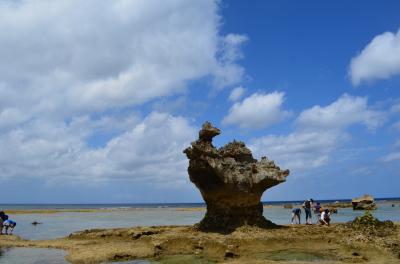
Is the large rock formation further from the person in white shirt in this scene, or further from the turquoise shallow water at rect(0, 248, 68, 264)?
the turquoise shallow water at rect(0, 248, 68, 264)

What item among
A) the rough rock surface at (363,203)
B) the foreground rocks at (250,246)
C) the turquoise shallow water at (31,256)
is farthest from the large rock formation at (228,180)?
the rough rock surface at (363,203)

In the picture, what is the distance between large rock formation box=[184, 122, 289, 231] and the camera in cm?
2595

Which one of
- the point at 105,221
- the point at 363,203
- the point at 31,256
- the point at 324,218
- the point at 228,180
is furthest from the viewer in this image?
the point at 363,203

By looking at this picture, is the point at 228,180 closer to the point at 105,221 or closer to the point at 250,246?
the point at 250,246

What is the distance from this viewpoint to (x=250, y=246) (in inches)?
870

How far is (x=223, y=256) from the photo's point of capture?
20.2 metres

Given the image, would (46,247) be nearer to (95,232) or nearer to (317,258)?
(95,232)

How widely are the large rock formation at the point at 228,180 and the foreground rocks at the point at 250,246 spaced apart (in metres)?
1.13

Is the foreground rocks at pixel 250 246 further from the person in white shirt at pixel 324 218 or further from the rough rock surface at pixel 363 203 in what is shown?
the rough rock surface at pixel 363 203

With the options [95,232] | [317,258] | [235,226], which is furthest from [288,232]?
[95,232]

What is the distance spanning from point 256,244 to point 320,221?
8.84 meters

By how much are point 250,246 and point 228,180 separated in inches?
180

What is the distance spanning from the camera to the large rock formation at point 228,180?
26.0m

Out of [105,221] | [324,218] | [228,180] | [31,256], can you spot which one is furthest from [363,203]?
[31,256]
